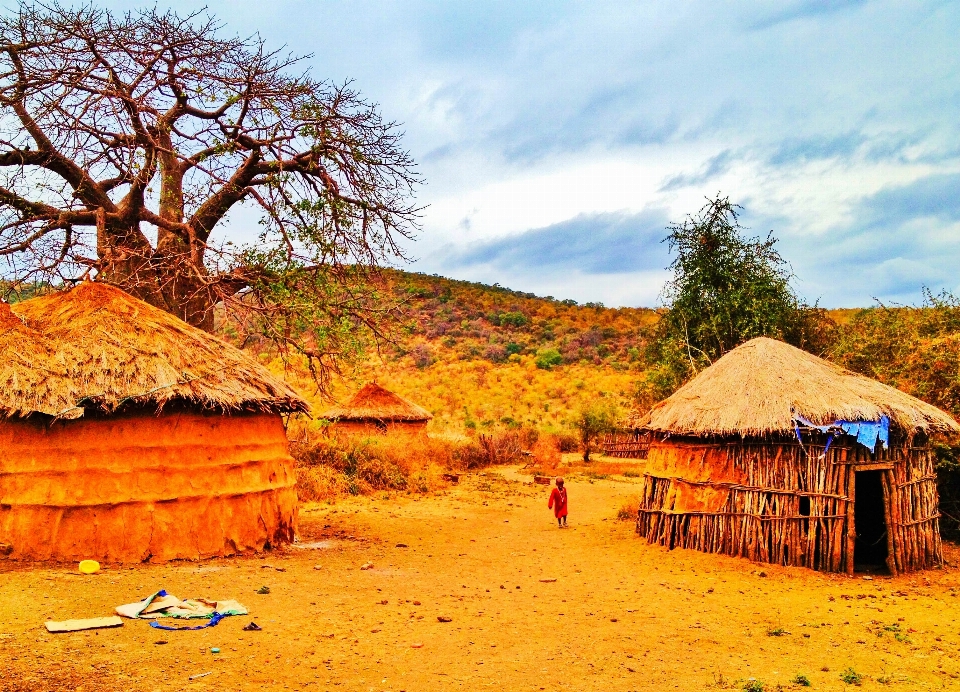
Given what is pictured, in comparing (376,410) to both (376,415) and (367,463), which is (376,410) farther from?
(367,463)

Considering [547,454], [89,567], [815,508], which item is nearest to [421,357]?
[547,454]

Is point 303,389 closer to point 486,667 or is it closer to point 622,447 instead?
point 622,447

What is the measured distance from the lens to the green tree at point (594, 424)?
25.0m

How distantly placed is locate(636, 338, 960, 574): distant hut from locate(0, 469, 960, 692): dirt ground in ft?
1.26

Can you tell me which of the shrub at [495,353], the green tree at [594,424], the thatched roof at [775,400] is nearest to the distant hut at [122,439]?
the thatched roof at [775,400]

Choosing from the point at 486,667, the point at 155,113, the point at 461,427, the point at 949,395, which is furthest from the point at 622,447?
the point at 486,667

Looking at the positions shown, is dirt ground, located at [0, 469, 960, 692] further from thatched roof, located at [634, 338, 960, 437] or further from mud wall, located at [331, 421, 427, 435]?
mud wall, located at [331, 421, 427, 435]

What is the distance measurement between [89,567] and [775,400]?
823cm

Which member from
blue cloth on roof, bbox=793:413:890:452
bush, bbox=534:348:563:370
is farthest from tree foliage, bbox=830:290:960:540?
bush, bbox=534:348:563:370

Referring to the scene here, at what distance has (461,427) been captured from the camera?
98.0ft

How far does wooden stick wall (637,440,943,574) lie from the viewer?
32.6 ft

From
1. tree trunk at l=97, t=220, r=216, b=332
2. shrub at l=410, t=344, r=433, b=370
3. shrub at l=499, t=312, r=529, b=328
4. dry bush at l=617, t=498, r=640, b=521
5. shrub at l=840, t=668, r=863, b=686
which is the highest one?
shrub at l=499, t=312, r=529, b=328

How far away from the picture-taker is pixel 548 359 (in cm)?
4231

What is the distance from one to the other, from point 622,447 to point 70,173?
663 inches
